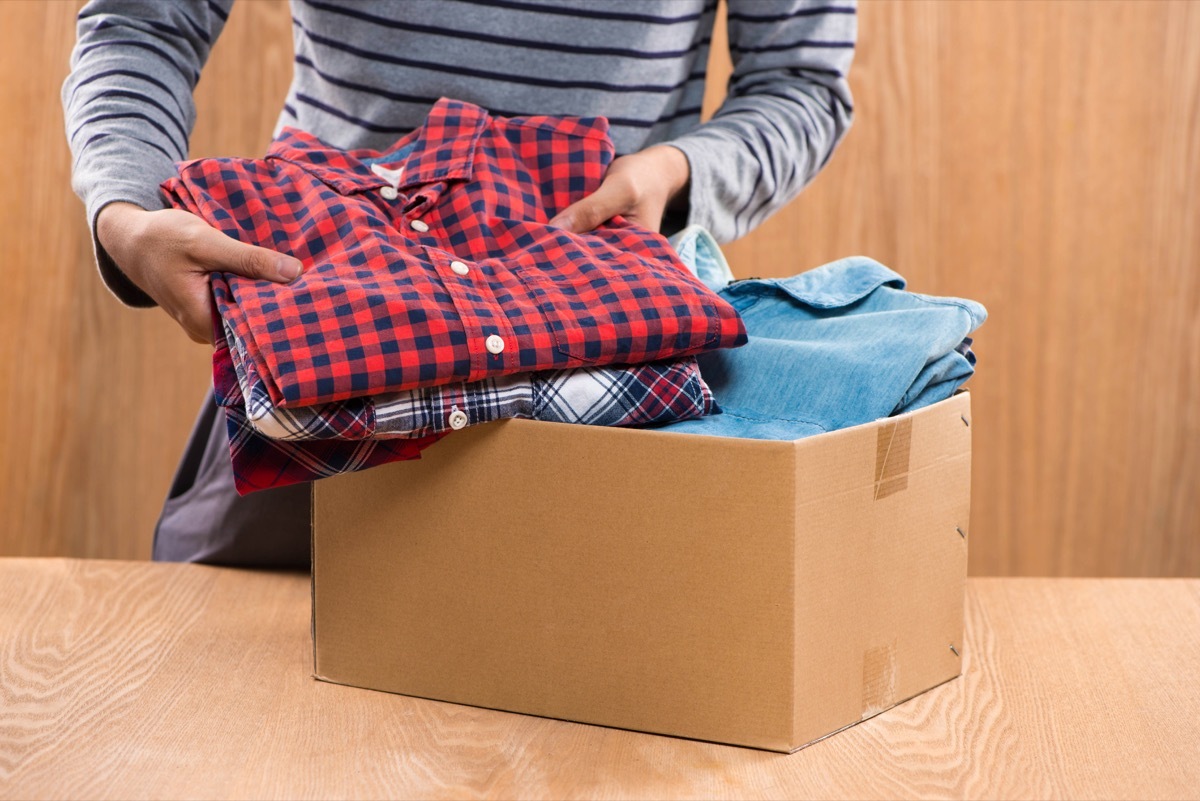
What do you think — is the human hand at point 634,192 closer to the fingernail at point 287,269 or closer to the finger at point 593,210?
the finger at point 593,210

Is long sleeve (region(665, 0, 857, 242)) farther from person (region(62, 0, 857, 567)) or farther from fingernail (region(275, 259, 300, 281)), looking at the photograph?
fingernail (region(275, 259, 300, 281))

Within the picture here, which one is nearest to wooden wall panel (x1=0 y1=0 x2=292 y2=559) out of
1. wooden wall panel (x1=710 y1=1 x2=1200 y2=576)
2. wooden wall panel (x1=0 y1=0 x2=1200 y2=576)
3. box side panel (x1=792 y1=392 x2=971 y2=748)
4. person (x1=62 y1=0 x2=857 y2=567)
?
wooden wall panel (x1=0 y1=0 x2=1200 y2=576)

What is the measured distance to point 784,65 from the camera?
933 millimetres

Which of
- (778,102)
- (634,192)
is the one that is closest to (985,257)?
(778,102)

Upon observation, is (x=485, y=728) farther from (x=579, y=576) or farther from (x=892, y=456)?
(x=892, y=456)

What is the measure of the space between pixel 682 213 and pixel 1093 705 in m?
0.44

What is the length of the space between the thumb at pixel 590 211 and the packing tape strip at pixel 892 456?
0.22 m

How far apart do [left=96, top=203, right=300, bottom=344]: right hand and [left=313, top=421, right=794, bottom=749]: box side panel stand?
0.42ft

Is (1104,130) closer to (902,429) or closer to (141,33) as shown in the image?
(902,429)

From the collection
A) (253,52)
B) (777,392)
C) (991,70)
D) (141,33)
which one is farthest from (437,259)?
(991,70)

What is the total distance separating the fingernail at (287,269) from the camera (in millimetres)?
A: 607

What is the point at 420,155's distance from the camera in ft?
2.39

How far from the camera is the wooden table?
57 cm

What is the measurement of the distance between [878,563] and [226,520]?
520mm
